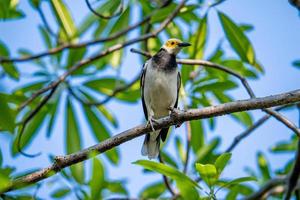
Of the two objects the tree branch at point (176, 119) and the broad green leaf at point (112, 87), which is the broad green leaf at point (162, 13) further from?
the tree branch at point (176, 119)

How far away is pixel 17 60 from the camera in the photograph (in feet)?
20.4

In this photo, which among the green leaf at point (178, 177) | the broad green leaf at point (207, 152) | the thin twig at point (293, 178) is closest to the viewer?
the green leaf at point (178, 177)

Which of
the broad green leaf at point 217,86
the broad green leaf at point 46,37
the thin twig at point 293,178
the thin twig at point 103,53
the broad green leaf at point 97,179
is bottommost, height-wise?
the thin twig at point 293,178

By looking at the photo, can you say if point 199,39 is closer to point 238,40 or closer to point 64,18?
point 238,40

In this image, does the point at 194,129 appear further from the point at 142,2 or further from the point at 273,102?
the point at 273,102

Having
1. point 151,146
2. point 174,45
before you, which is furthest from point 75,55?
point 151,146

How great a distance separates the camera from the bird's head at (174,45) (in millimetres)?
6369

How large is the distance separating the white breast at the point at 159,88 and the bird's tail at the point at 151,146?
1.03ft

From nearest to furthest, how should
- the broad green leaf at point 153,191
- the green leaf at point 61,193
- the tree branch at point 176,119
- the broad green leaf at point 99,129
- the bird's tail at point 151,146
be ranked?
the tree branch at point 176,119
the bird's tail at point 151,146
the green leaf at point 61,193
the broad green leaf at point 99,129
the broad green leaf at point 153,191

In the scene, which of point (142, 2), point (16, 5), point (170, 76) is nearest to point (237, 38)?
point (170, 76)

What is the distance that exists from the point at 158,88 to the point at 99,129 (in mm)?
1123

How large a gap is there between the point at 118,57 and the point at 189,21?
122 cm

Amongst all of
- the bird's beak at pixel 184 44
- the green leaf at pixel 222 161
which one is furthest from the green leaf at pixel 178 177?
the bird's beak at pixel 184 44

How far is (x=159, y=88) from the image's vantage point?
19.2ft
